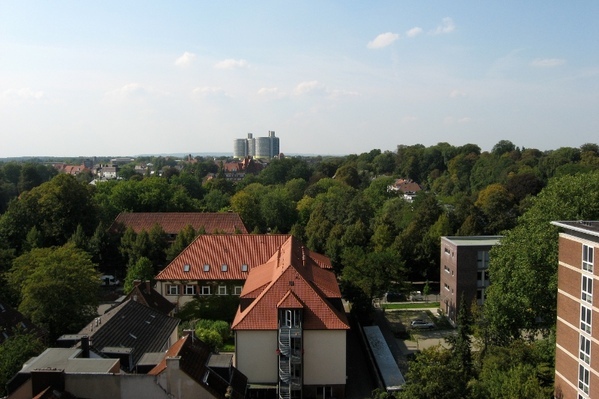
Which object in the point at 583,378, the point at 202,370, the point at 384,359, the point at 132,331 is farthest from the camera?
the point at 384,359

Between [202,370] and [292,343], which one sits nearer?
[202,370]

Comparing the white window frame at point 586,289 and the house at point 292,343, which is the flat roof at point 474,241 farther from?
the white window frame at point 586,289

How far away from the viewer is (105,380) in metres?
18.6

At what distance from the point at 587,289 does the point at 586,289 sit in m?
0.08

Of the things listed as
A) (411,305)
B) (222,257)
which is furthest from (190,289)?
(411,305)

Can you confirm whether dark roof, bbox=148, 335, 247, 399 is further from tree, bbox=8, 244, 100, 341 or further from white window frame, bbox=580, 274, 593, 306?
white window frame, bbox=580, 274, 593, 306

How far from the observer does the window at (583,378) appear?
2222cm

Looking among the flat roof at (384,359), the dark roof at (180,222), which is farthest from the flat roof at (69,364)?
the dark roof at (180,222)

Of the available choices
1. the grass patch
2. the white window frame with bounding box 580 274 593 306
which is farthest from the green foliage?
the grass patch

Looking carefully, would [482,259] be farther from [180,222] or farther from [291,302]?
[180,222]

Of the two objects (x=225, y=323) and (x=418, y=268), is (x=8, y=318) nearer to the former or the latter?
(x=225, y=323)

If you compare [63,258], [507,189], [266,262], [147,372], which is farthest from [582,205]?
[507,189]

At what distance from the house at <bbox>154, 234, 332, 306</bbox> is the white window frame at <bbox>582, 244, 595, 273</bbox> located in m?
21.5

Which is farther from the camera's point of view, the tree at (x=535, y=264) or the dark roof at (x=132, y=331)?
the tree at (x=535, y=264)
